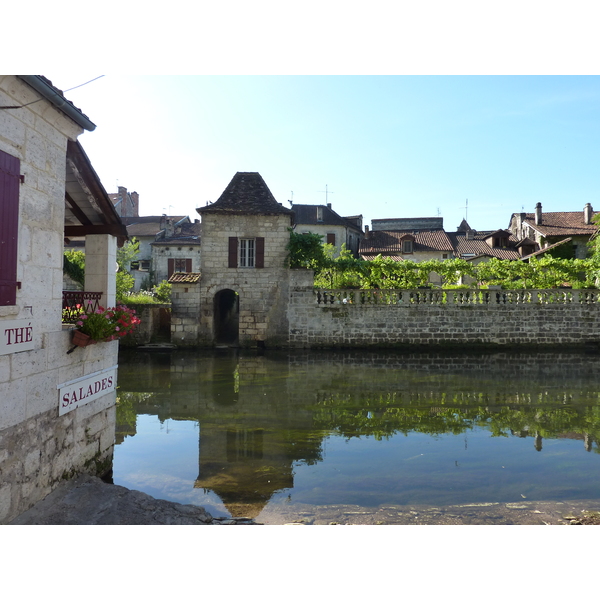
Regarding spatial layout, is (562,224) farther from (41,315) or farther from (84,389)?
(41,315)

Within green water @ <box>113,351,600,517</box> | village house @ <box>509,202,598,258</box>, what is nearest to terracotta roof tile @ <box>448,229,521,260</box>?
village house @ <box>509,202,598,258</box>

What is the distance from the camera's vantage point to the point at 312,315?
56.9 feet

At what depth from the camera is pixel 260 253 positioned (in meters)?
17.8

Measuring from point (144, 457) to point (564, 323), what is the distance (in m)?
16.3

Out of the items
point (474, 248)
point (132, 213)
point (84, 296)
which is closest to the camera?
point (84, 296)

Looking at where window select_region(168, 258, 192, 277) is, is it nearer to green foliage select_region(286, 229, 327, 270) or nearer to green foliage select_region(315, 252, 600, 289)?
green foliage select_region(315, 252, 600, 289)

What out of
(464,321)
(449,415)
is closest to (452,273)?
(464,321)

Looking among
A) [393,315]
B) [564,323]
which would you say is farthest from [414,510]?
[564,323]

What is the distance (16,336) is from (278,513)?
2.89m

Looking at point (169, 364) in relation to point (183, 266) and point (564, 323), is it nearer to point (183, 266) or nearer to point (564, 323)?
point (564, 323)

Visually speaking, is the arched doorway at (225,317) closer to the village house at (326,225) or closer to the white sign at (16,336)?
the white sign at (16,336)

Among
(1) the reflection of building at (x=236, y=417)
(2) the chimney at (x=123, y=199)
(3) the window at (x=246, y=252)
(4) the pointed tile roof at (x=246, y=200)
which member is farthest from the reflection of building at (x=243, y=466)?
(2) the chimney at (x=123, y=199)

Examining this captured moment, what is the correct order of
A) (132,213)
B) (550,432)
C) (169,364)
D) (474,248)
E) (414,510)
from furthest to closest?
(132,213) → (474,248) → (169,364) → (550,432) → (414,510)

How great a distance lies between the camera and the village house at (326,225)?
3862 cm
